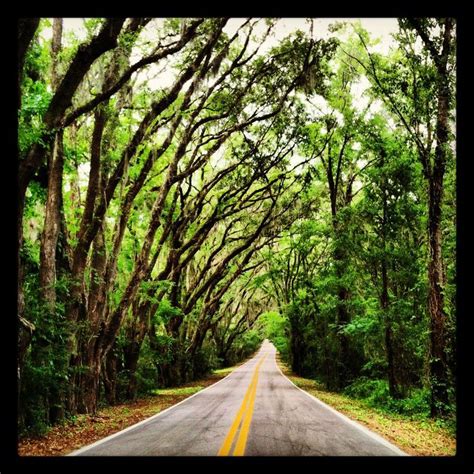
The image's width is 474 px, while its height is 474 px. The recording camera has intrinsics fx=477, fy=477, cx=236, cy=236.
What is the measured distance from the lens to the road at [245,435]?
7422 millimetres

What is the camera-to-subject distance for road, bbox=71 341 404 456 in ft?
24.3

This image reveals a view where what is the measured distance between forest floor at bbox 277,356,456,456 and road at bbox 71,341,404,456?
358 millimetres

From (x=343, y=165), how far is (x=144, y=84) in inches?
434

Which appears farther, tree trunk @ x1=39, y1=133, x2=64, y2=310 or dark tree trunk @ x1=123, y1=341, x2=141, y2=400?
dark tree trunk @ x1=123, y1=341, x2=141, y2=400

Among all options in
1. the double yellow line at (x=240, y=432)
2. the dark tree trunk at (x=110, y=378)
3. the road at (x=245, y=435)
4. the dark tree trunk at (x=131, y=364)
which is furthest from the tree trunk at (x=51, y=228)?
the dark tree trunk at (x=131, y=364)

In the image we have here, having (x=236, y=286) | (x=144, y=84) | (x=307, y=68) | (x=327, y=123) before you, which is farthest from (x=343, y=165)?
(x=236, y=286)

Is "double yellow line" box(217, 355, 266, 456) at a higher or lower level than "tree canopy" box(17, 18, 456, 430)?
lower

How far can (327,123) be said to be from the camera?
18875mm

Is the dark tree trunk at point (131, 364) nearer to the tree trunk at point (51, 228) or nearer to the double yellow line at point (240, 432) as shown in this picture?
the double yellow line at point (240, 432)

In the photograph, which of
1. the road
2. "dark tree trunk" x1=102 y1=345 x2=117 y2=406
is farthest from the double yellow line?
"dark tree trunk" x1=102 y1=345 x2=117 y2=406

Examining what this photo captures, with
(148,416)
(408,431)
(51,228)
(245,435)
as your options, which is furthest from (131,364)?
(408,431)

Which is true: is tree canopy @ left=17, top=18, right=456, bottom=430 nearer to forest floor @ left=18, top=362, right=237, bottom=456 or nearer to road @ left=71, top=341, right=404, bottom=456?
forest floor @ left=18, top=362, right=237, bottom=456

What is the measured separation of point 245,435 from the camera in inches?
346

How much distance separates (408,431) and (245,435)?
3.72m
